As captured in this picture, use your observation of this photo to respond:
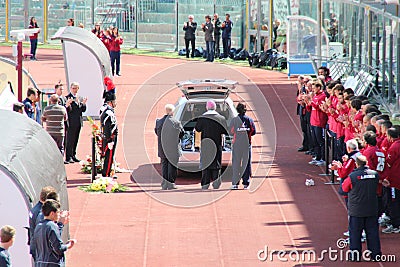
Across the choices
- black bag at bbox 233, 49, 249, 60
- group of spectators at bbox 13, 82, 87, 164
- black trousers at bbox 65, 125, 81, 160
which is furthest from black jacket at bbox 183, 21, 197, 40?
black trousers at bbox 65, 125, 81, 160

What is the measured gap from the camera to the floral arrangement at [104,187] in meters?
17.7

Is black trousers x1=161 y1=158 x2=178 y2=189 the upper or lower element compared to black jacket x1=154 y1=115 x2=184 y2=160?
lower

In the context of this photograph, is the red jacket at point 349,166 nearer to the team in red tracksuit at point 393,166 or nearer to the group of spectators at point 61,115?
the team in red tracksuit at point 393,166

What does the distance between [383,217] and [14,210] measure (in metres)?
6.31

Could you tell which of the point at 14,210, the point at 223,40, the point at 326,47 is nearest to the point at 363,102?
the point at 14,210

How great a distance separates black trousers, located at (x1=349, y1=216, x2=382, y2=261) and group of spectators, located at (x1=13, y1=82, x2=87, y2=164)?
820 centimetres

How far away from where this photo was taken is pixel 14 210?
11461 mm

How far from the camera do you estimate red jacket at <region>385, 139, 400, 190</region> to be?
13820 millimetres

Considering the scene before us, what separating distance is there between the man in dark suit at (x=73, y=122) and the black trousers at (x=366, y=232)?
9056mm

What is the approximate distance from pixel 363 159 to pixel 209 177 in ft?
17.5

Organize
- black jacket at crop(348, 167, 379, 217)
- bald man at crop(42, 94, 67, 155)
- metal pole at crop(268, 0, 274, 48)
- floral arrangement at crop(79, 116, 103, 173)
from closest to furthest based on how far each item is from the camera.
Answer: black jacket at crop(348, 167, 379, 217)
floral arrangement at crop(79, 116, 103, 173)
bald man at crop(42, 94, 67, 155)
metal pole at crop(268, 0, 274, 48)

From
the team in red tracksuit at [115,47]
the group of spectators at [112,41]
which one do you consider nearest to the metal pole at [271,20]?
the team in red tracksuit at [115,47]

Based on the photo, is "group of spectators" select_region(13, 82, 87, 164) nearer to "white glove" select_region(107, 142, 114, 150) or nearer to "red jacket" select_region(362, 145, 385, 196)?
"white glove" select_region(107, 142, 114, 150)

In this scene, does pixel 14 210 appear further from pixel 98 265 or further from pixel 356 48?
pixel 356 48
